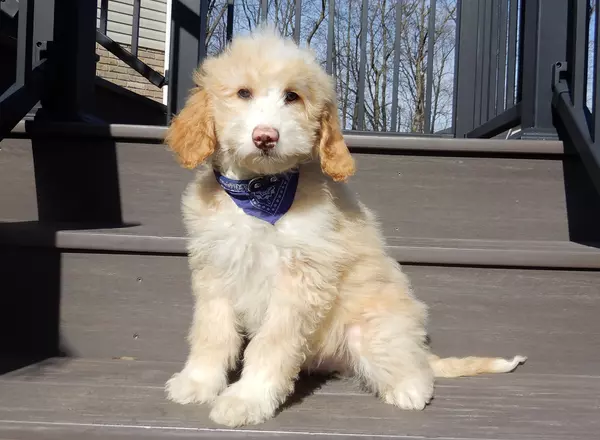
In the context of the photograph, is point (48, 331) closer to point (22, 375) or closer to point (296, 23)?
point (22, 375)

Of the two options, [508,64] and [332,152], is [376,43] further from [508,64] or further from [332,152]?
[332,152]

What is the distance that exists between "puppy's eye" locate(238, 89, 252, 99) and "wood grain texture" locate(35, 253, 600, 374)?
0.73 meters

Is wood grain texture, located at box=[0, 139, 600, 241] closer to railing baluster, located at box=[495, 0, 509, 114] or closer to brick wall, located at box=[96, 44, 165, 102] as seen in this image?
railing baluster, located at box=[495, 0, 509, 114]

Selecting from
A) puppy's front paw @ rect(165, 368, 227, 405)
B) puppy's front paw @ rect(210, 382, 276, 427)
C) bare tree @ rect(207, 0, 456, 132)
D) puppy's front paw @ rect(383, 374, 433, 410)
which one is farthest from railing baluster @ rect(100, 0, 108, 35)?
puppy's front paw @ rect(383, 374, 433, 410)

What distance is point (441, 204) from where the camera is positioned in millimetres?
2441

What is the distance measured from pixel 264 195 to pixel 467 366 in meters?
0.94

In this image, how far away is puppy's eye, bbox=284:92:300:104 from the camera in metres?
1.70

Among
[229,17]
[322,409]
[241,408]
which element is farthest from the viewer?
[229,17]

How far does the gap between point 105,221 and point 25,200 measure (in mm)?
372

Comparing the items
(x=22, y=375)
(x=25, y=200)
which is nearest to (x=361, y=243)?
(x=22, y=375)

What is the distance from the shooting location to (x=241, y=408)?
153 centimetres

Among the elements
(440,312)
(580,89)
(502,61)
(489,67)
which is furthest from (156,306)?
(489,67)

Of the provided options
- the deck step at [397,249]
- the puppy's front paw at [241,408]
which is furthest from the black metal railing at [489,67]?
the puppy's front paw at [241,408]

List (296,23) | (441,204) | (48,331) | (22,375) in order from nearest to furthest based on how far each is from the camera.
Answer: (22,375) → (48,331) → (441,204) → (296,23)
